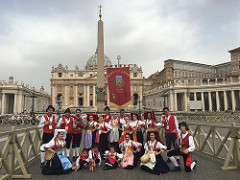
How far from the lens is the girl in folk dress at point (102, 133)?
5836mm

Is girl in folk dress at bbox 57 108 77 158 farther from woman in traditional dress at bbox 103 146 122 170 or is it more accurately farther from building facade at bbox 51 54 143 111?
building facade at bbox 51 54 143 111

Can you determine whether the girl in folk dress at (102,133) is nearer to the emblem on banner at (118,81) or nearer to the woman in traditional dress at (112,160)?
the woman in traditional dress at (112,160)

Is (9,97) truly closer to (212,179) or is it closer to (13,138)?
(13,138)

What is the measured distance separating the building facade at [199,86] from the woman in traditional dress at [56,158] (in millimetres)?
28400

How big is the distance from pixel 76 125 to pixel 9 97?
48535 millimetres

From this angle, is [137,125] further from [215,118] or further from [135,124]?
[215,118]

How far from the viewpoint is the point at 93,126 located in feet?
19.2

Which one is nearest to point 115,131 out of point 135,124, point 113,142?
point 113,142

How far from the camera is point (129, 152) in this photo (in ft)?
16.6

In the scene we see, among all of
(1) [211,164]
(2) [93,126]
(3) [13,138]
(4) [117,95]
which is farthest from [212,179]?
(4) [117,95]

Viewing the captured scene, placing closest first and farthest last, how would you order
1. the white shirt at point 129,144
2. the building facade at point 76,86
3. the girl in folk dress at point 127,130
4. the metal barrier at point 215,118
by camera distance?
1. the white shirt at point 129,144
2. the girl in folk dress at point 127,130
3. the metal barrier at point 215,118
4. the building facade at point 76,86

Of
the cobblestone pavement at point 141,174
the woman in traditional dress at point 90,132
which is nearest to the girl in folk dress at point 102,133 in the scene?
the woman in traditional dress at point 90,132

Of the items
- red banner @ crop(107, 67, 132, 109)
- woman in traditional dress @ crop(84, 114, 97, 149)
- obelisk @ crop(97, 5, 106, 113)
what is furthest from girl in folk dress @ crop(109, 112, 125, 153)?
obelisk @ crop(97, 5, 106, 113)

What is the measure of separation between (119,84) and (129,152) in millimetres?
7269
